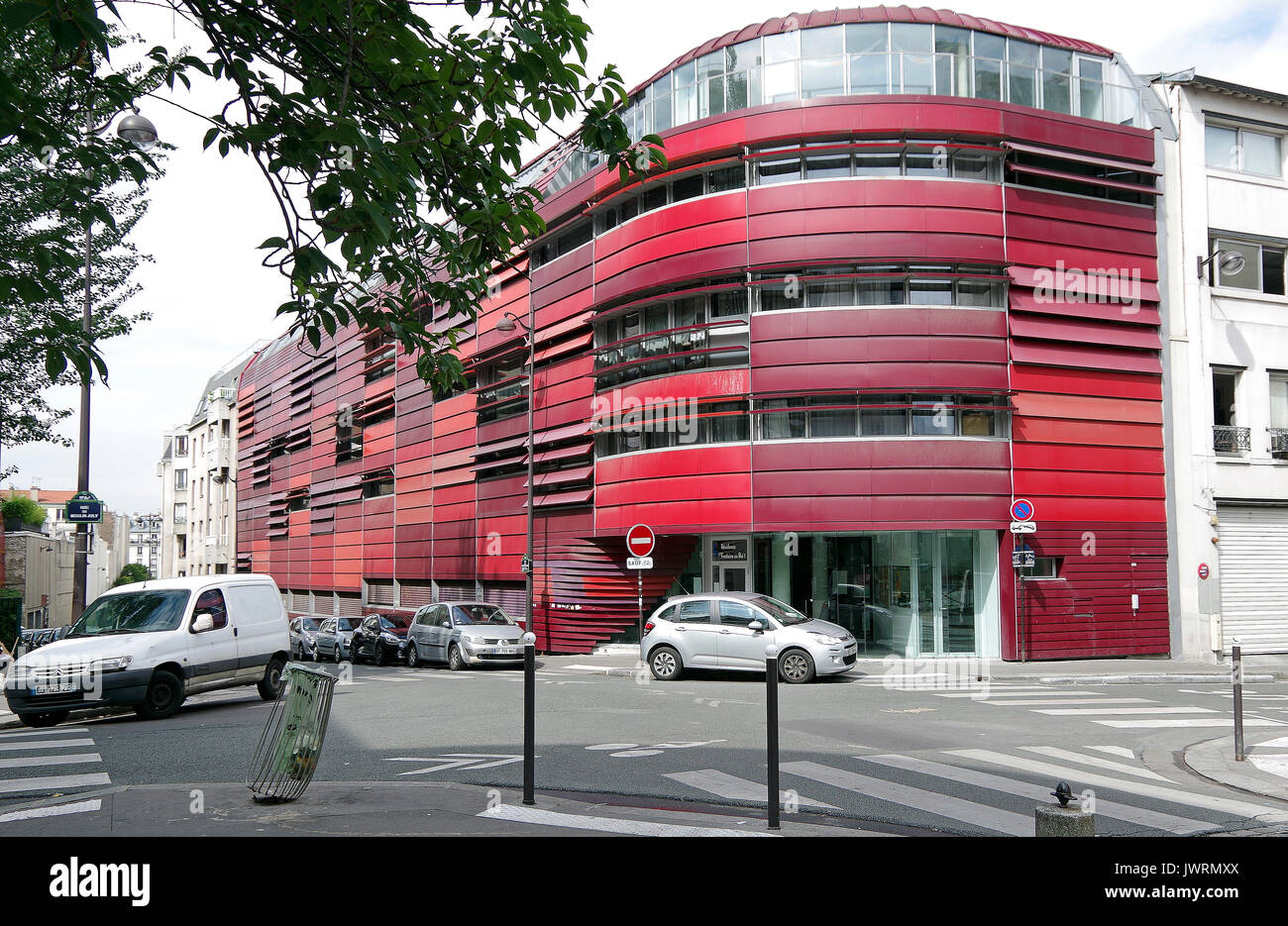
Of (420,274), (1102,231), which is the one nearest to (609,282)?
(1102,231)

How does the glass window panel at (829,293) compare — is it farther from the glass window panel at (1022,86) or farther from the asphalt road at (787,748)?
the asphalt road at (787,748)

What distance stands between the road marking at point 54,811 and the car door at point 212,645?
685cm

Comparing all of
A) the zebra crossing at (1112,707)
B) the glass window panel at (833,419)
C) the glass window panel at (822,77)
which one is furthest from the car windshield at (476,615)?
the glass window panel at (822,77)

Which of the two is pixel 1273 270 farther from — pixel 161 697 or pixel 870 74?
pixel 161 697

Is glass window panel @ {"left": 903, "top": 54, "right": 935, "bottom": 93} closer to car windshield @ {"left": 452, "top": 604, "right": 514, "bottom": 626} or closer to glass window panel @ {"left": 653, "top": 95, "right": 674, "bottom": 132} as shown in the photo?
glass window panel @ {"left": 653, "top": 95, "right": 674, "bottom": 132}

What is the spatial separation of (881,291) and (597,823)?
58.4 ft

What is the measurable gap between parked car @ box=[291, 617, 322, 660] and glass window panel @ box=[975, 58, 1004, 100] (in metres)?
24.3

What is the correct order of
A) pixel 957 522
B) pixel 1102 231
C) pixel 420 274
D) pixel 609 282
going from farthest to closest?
1. pixel 609 282
2. pixel 1102 231
3. pixel 957 522
4. pixel 420 274

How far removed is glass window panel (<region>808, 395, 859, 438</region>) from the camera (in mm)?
21938

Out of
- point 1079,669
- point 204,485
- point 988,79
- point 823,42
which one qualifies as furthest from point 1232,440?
point 204,485
